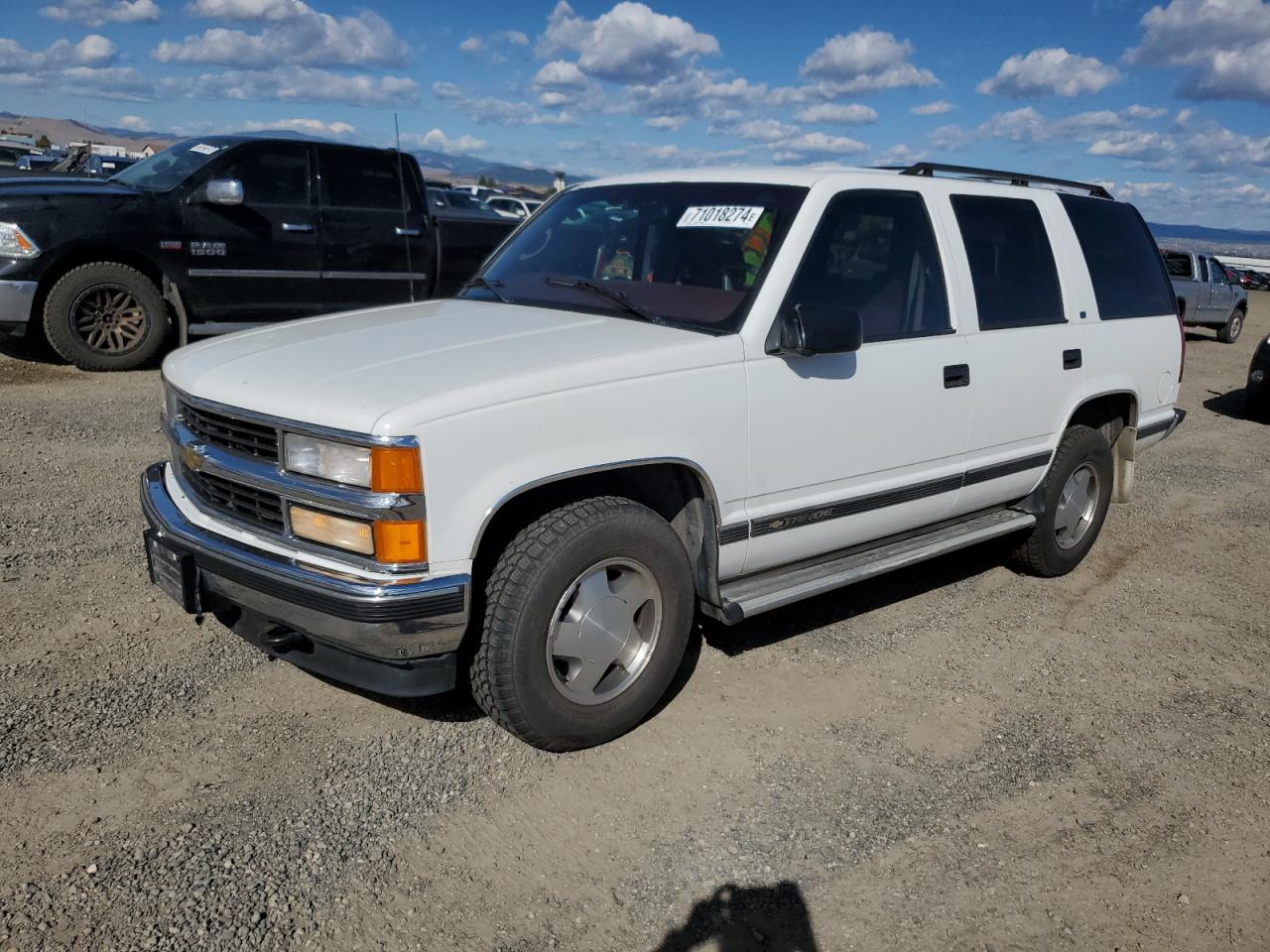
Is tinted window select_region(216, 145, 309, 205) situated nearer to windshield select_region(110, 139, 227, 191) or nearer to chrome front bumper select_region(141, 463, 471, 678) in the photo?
windshield select_region(110, 139, 227, 191)

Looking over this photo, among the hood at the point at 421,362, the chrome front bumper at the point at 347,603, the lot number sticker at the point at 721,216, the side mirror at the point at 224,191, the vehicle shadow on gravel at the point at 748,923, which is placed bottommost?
the vehicle shadow on gravel at the point at 748,923

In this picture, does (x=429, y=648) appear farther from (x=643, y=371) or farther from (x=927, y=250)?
(x=927, y=250)

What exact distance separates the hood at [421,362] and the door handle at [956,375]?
45.9 inches

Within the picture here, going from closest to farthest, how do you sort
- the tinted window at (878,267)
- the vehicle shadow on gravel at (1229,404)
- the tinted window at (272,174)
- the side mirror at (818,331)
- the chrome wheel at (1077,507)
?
the side mirror at (818,331) < the tinted window at (878,267) < the chrome wheel at (1077,507) < the tinted window at (272,174) < the vehicle shadow on gravel at (1229,404)

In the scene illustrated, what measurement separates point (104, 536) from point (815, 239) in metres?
3.65

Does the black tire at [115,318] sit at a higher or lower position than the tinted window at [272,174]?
lower

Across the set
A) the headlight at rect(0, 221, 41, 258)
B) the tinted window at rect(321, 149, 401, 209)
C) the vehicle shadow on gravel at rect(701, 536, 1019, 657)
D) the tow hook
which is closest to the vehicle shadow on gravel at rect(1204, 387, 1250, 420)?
the vehicle shadow on gravel at rect(701, 536, 1019, 657)

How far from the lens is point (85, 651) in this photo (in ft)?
13.0

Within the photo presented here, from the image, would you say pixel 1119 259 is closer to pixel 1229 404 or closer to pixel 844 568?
pixel 844 568

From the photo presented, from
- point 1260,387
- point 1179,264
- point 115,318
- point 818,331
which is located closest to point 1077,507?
point 818,331

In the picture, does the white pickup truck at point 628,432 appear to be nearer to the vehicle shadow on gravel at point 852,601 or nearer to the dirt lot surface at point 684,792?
the dirt lot surface at point 684,792

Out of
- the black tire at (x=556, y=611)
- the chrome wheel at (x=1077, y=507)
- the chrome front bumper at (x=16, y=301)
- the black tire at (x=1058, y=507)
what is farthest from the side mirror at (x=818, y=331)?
the chrome front bumper at (x=16, y=301)

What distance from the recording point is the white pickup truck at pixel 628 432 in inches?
118

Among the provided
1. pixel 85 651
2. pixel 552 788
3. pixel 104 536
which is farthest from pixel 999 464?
pixel 104 536
